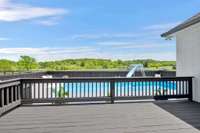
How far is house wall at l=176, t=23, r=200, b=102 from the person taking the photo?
834 centimetres

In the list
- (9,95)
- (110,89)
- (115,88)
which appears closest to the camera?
(9,95)

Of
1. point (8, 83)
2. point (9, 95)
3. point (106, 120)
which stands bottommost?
point (106, 120)

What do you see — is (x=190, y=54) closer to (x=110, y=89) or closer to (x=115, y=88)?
(x=115, y=88)

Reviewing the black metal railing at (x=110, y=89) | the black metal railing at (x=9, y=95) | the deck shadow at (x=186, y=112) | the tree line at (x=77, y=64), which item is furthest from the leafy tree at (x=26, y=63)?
the deck shadow at (x=186, y=112)

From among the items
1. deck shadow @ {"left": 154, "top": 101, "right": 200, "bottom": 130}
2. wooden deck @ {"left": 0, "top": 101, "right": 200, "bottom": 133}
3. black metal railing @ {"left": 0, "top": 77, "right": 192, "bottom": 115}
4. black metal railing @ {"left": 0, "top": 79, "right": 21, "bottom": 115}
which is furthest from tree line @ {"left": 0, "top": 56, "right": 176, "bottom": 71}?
wooden deck @ {"left": 0, "top": 101, "right": 200, "bottom": 133}

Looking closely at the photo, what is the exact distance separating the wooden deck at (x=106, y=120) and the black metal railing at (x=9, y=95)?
209mm

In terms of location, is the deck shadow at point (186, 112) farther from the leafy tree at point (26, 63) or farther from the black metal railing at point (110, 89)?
the leafy tree at point (26, 63)

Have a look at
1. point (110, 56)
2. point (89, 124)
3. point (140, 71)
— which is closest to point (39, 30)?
point (110, 56)

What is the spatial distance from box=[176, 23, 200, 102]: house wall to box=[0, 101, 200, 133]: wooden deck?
116cm

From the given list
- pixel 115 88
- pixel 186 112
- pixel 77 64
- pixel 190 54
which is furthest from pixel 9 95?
pixel 77 64

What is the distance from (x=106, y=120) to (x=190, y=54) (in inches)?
168

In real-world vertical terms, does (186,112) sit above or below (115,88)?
below

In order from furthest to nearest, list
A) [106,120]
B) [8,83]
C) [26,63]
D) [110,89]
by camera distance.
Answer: [26,63] → [110,89] → [8,83] → [106,120]

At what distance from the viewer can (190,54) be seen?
891 cm
